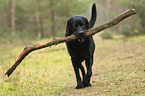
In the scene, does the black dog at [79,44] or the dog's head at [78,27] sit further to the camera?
the black dog at [79,44]

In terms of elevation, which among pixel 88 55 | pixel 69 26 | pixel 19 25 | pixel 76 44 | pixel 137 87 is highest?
pixel 19 25

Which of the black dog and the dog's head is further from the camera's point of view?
the black dog

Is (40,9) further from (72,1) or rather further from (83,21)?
(83,21)

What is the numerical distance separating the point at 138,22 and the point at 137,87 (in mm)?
18736

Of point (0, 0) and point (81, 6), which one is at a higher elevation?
point (0, 0)

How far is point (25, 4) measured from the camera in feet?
128

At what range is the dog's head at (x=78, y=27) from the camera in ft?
14.5

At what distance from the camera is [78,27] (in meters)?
4.60

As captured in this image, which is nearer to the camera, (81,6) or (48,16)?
(81,6)

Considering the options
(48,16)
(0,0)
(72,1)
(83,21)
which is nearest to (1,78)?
(83,21)

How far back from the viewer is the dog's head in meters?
4.42

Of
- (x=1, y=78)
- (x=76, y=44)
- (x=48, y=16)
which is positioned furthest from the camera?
(x=48, y=16)

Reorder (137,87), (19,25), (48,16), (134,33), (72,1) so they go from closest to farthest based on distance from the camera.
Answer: (137,87) → (134,33) → (72,1) → (19,25) → (48,16)

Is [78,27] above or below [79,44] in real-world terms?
above
